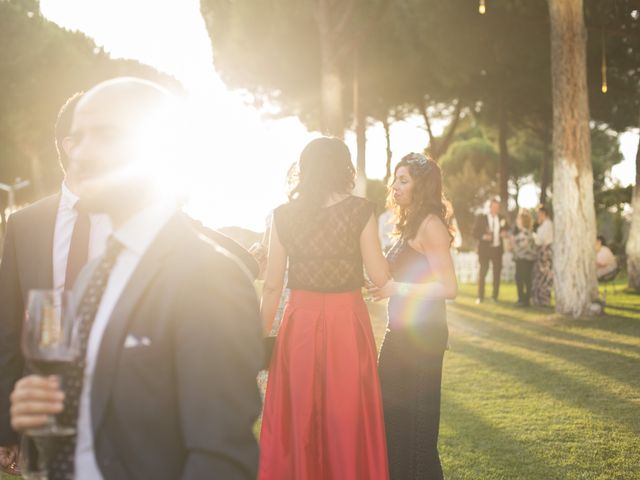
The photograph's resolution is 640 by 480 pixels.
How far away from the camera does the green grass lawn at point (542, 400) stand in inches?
209

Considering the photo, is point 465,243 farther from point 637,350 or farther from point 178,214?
point 178,214

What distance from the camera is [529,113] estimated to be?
31453 mm

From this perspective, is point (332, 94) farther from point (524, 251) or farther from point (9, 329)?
point (9, 329)

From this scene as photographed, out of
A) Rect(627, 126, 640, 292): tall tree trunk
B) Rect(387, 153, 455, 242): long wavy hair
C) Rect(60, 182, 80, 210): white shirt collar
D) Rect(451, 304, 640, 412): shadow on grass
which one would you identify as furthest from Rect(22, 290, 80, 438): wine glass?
Rect(627, 126, 640, 292): tall tree trunk

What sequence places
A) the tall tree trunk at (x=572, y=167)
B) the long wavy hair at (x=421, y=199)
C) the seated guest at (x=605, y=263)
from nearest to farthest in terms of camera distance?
the long wavy hair at (x=421, y=199) → the tall tree trunk at (x=572, y=167) → the seated guest at (x=605, y=263)

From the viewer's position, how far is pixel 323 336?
3.99 m

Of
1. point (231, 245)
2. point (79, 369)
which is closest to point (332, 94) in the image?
point (231, 245)

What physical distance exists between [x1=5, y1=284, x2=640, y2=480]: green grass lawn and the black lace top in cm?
192

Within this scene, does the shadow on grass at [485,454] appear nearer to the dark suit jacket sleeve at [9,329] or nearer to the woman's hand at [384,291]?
the woman's hand at [384,291]

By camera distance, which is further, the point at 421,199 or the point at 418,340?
the point at 421,199

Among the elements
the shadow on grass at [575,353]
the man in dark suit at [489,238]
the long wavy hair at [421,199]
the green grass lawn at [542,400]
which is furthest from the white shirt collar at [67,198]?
the man in dark suit at [489,238]

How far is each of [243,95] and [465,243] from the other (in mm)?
23100

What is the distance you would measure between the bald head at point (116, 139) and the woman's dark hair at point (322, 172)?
2.38 metres

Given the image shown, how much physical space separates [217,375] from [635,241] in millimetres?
18625
